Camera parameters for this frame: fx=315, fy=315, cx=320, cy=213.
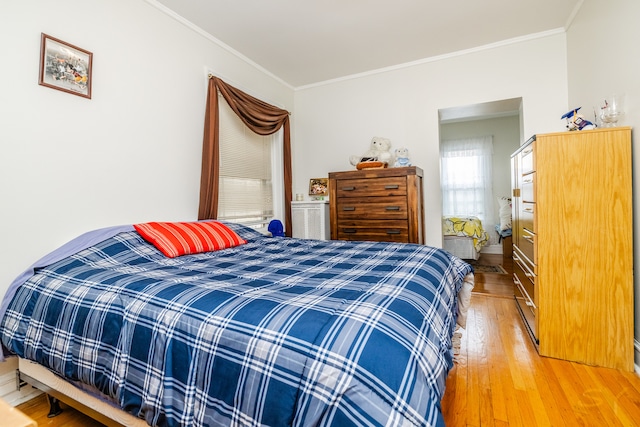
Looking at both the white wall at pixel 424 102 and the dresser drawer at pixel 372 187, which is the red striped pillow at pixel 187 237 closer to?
the dresser drawer at pixel 372 187

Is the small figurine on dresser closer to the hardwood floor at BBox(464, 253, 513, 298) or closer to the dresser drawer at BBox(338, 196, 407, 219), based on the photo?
the dresser drawer at BBox(338, 196, 407, 219)

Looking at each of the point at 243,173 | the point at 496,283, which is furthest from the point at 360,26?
the point at 496,283

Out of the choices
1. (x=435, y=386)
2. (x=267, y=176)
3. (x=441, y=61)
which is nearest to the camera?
(x=435, y=386)

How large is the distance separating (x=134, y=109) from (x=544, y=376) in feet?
10.1

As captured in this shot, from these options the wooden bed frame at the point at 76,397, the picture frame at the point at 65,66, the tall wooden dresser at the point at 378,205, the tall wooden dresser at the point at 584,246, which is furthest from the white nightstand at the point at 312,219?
the wooden bed frame at the point at 76,397

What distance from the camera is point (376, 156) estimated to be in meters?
3.44

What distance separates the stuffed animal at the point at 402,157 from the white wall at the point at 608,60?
4.82 ft

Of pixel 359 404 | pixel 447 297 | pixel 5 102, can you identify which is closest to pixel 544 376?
pixel 447 297

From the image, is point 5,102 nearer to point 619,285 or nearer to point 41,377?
point 41,377

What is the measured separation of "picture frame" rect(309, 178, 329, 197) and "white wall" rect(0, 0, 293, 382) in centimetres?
163

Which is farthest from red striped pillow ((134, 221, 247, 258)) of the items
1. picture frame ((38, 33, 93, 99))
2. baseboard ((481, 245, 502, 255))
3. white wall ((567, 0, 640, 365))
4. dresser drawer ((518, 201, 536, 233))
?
baseboard ((481, 245, 502, 255))

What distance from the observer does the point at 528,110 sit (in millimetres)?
3051

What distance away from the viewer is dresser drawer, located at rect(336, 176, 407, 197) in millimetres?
3078

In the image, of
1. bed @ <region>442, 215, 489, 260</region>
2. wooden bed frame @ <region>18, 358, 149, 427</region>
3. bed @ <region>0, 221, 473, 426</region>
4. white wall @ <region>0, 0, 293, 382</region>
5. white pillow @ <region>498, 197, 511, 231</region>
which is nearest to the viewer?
bed @ <region>0, 221, 473, 426</region>
